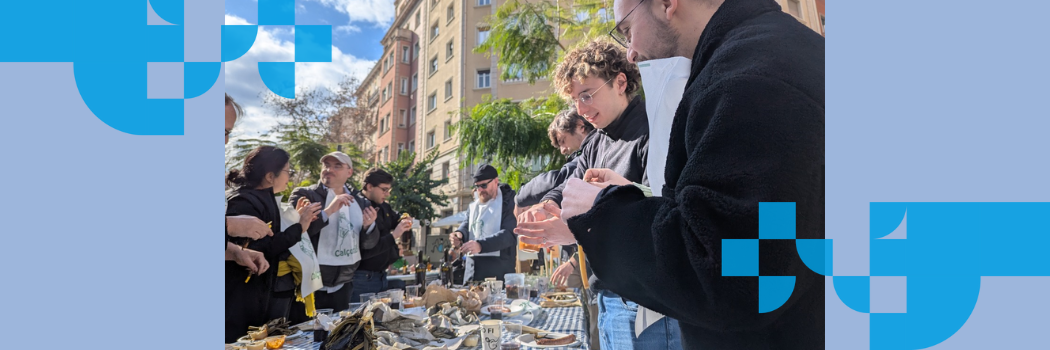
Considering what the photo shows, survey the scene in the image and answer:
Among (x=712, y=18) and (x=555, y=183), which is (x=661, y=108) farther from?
(x=555, y=183)

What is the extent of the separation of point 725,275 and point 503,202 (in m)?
4.12

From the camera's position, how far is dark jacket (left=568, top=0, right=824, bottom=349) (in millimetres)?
585

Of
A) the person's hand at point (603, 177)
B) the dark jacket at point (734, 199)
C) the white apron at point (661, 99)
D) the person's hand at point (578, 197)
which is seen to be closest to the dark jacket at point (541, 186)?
the person's hand at point (603, 177)

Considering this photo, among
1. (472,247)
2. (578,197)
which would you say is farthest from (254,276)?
(578,197)

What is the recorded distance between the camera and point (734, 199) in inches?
22.7

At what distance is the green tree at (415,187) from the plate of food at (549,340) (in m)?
12.4

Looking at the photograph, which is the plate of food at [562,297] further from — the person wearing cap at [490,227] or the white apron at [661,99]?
the white apron at [661,99]

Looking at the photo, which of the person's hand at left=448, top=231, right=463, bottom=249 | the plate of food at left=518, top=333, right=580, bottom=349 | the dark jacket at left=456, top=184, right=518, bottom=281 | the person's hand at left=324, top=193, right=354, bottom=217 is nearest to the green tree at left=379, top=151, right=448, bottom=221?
the person's hand at left=448, top=231, right=463, bottom=249

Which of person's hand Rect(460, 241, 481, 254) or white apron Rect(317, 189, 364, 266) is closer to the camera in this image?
white apron Rect(317, 189, 364, 266)

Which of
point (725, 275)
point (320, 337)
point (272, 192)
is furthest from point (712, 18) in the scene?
point (272, 192)

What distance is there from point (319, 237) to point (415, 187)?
11.9 m

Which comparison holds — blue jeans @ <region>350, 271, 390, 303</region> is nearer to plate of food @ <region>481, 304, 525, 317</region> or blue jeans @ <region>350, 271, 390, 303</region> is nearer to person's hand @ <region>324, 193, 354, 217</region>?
person's hand @ <region>324, 193, 354, 217</region>

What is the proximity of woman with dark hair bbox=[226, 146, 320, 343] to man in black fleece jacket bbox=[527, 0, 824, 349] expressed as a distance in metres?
2.11

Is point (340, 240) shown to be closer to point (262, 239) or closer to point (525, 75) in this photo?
point (262, 239)
